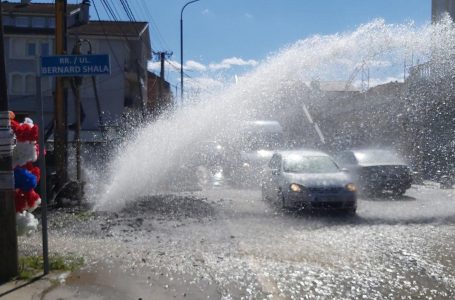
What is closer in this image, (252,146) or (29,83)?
(252,146)

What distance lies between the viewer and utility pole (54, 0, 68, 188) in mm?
13258

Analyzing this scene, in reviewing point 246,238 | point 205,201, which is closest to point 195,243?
point 246,238

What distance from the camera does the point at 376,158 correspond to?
17391 millimetres

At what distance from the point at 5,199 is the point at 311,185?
23.4 feet

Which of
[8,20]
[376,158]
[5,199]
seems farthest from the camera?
[8,20]

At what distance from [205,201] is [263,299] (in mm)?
8318

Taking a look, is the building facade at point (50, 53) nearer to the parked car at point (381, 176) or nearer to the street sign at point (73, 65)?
the parked car at point (381, 176)

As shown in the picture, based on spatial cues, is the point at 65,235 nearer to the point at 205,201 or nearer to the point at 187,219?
the point at 187,219

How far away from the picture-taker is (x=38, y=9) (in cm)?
4044

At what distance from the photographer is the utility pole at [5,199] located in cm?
615

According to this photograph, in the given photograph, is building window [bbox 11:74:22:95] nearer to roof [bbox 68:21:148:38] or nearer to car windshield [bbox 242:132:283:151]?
roof [bbox 68:21:148:38]

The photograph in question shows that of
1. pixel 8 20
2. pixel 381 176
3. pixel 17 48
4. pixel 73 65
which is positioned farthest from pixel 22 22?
Answer: pixel 73 65

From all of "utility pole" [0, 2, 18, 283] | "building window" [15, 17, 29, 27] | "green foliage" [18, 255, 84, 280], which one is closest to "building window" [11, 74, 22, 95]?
"building window" [15, 17, 29, 27]

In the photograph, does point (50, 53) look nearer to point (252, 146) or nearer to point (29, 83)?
point (29, 83)
